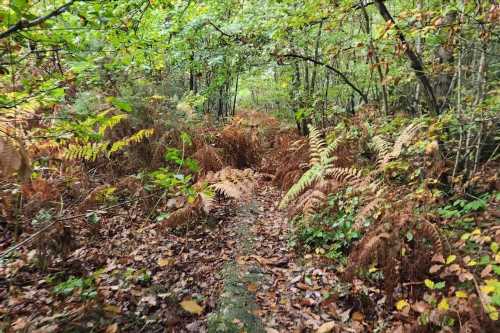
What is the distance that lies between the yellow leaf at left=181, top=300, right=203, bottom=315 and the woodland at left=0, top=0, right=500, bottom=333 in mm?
29

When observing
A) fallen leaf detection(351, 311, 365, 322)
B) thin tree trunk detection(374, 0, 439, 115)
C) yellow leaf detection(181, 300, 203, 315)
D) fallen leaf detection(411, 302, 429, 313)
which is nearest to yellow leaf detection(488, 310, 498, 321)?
fallen leaf detection(411, 302, 429, 313)

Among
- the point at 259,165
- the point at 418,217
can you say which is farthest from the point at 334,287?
the point at 259,165

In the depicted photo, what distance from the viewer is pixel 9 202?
13.5 ft

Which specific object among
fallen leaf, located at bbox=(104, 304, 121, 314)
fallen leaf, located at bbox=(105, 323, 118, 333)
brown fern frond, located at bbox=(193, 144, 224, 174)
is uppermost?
brown fern frond, located at bbox=(193, 144, 224, 174)

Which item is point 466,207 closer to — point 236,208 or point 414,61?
point 414,61

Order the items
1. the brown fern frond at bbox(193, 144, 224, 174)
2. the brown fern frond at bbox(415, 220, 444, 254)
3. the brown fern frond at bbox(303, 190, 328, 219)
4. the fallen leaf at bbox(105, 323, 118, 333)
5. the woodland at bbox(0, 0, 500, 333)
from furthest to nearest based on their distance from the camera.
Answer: the brown fern frond at bbox(193, 144, 224, 174)
the brown fern frond at bbox(303, 190, 328, 219)
the brown fern frond at bbox(415, 220, 444, 254)
the fallen leaf at bbox(105, 323, 118, 333)
the woodland at bbox(0, 0, 500, 333)

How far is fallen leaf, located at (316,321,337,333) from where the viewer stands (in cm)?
296

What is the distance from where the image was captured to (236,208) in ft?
18.4

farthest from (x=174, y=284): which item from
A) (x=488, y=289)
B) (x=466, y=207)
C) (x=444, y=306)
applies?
(x=466, y=207)

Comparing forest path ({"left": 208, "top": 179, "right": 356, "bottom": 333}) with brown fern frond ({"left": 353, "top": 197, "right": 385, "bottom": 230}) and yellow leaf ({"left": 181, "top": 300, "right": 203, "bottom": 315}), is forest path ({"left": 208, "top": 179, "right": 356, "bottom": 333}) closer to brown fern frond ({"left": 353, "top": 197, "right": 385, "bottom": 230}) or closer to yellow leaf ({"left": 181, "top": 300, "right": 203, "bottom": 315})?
yellow leaf ({"left": 181, "top": 300, "right": 203, "bottom": 315})

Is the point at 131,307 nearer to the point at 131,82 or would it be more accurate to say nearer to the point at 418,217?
the point at 418,217

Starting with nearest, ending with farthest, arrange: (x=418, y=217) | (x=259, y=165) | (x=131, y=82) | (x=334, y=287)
Result: (x=418, y=217) → (x=334, y=287) → (x=131, y=82) → (x=259, y=165)

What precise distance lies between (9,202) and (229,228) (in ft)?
9.25

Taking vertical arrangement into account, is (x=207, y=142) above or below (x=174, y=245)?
above
